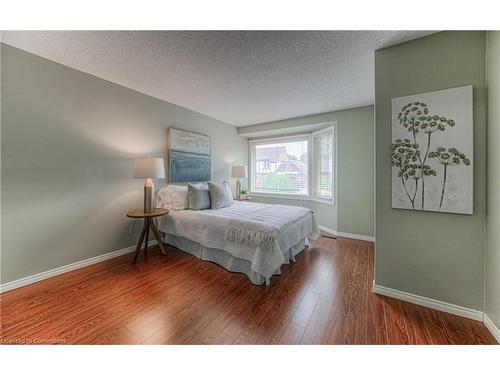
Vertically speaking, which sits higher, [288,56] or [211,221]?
[288,56]

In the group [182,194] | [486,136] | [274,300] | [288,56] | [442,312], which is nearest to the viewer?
[486,136]

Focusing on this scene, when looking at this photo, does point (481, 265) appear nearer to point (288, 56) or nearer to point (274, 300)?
point (274, 300)

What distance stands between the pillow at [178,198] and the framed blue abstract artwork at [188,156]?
1.17ft

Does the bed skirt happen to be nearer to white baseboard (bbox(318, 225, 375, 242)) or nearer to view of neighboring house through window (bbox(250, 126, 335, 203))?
white baseboard (bbox(318, 225, 375, 242))

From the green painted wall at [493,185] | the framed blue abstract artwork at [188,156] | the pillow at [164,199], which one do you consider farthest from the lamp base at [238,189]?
the green painted wall at [493,185]

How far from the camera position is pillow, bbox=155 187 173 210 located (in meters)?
2.96

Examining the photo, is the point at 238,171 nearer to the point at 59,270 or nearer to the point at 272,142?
the point at 272,142

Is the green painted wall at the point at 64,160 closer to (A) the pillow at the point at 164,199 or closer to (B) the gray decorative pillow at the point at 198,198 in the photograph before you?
(A) the pillow at the point at 164,199

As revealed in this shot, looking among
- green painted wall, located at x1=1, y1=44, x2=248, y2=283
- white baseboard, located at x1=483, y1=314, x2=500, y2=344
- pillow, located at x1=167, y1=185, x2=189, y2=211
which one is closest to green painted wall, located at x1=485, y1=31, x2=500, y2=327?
white baseboard, located at x1=483, y1=314, x2=500, y2=344

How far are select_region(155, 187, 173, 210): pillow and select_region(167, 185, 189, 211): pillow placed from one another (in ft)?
0.18

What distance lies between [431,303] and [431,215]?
0.75m

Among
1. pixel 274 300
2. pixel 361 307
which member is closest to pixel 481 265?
pixel 361 307

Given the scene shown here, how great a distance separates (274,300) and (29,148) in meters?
2.87
